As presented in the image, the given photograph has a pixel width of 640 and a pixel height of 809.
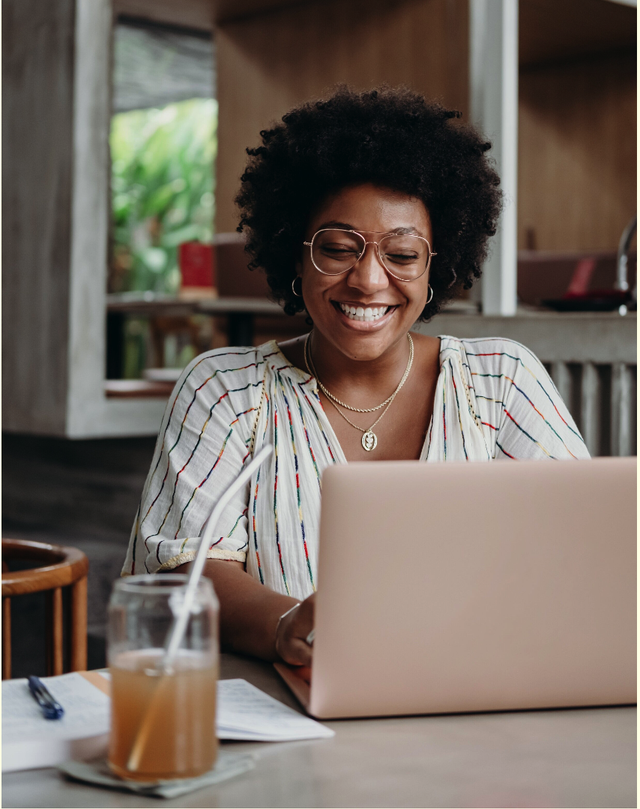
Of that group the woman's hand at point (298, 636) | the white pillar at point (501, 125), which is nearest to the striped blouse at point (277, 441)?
the woman's hand at point (298, 636)

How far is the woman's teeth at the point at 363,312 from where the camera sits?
1562 mm

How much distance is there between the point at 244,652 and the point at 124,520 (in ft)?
8.65

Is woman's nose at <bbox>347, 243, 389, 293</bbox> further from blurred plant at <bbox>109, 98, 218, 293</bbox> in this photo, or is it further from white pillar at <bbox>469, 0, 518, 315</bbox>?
blurred plant at <bbox>109, 98, 218, 293</bbox>

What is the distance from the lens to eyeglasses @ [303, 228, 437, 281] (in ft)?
5.03

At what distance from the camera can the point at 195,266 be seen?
4.30 meters

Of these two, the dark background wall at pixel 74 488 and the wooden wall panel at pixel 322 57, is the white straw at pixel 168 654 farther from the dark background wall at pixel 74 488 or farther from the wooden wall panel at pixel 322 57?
the wooden wall panel at pixel 322 57

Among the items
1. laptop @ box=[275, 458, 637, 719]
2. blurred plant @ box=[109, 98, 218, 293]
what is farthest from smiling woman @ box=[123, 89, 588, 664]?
blurred plant @ box=[109, 98, 218, 293]

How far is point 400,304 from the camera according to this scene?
5.19 ft

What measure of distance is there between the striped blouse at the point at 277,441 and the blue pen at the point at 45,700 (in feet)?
1.48

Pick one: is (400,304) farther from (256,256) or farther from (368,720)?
(368,720)

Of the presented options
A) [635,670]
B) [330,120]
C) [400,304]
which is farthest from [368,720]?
[330,120]

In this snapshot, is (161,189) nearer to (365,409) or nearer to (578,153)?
(578,153)

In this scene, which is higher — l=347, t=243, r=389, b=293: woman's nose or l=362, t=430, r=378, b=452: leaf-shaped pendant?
l=347, t=243, r=389, b=293: woman's nose

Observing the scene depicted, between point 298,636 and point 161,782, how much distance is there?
12.2 inches
